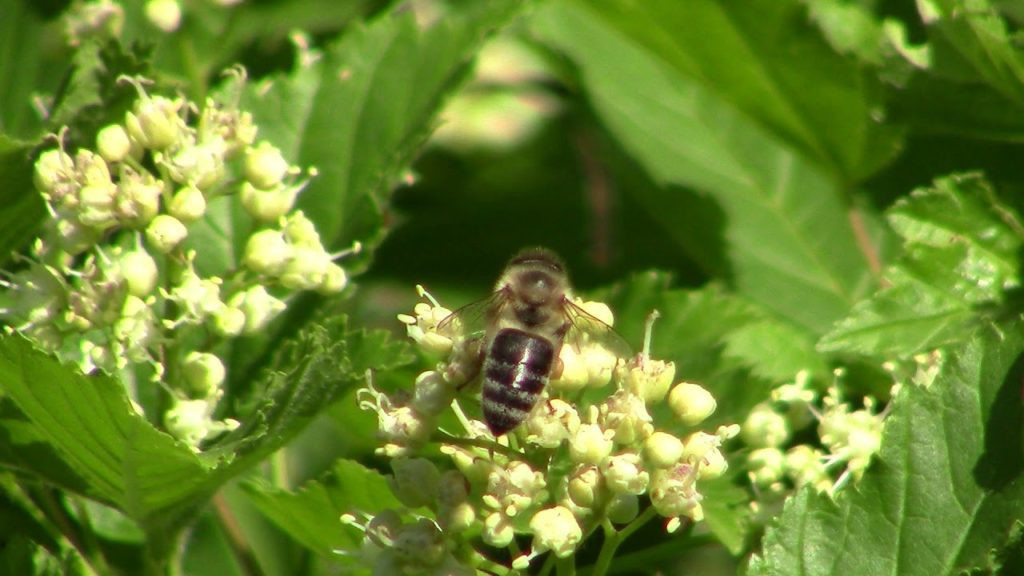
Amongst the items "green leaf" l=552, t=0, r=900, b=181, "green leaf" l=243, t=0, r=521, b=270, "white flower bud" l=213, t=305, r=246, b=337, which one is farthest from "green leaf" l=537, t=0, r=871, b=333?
"white flower bud" l=213, t=305, r=246, b=337

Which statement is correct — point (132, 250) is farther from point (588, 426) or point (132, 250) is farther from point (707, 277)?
point (707, 277)

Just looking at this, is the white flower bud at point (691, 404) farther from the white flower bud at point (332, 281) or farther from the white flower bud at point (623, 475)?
the white flower bud at point (332, 281)

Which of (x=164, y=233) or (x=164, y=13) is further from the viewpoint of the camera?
(x=164, y=13)

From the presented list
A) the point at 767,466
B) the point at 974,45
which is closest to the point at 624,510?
the point at 767,466

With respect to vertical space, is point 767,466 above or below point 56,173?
below

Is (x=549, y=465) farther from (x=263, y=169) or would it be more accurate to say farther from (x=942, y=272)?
(x=942, y=272)

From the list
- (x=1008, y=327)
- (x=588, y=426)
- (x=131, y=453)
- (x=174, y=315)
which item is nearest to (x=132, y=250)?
A: (x=174, y=315)

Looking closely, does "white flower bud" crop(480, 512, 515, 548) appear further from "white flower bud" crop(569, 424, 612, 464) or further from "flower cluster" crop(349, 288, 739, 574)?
"white flower bud" crop(569, 424, 612, 464)
